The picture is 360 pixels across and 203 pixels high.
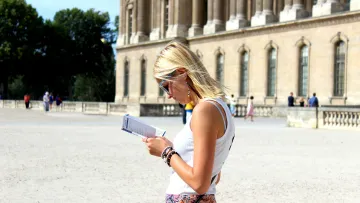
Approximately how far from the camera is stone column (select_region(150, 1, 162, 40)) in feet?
188

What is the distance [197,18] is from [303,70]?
14.7 metres

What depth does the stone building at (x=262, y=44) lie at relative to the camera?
37.4 meters

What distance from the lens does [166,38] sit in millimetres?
54812

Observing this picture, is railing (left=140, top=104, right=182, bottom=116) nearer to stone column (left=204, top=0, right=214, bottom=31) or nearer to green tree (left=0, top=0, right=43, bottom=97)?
stone column (left=204, top=0, right=214, bottom=31)

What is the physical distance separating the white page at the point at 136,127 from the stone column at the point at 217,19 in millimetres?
46310

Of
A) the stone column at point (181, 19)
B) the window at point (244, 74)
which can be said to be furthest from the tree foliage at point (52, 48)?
the window at point (244, 74)

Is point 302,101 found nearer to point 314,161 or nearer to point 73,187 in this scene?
point 314,161

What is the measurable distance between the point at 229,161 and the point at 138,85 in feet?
155

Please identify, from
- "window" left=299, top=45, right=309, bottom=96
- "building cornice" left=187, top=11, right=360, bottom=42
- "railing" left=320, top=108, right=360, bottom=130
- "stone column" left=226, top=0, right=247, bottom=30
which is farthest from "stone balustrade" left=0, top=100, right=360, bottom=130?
"stone column" left=226, top=0, right=247, bottom=30

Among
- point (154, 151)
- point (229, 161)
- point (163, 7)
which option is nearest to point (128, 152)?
point (229, 161)

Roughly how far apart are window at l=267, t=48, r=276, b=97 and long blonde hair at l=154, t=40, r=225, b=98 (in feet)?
132

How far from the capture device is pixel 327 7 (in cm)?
3800

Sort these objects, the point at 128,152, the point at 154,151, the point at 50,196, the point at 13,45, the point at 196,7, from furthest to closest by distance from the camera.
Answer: the point at 13,45
the point at 196,7
the point at 128,152
the point at 50,196
the point at 154,151

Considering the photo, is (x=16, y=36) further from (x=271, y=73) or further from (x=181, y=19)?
(x=271, y=73)
